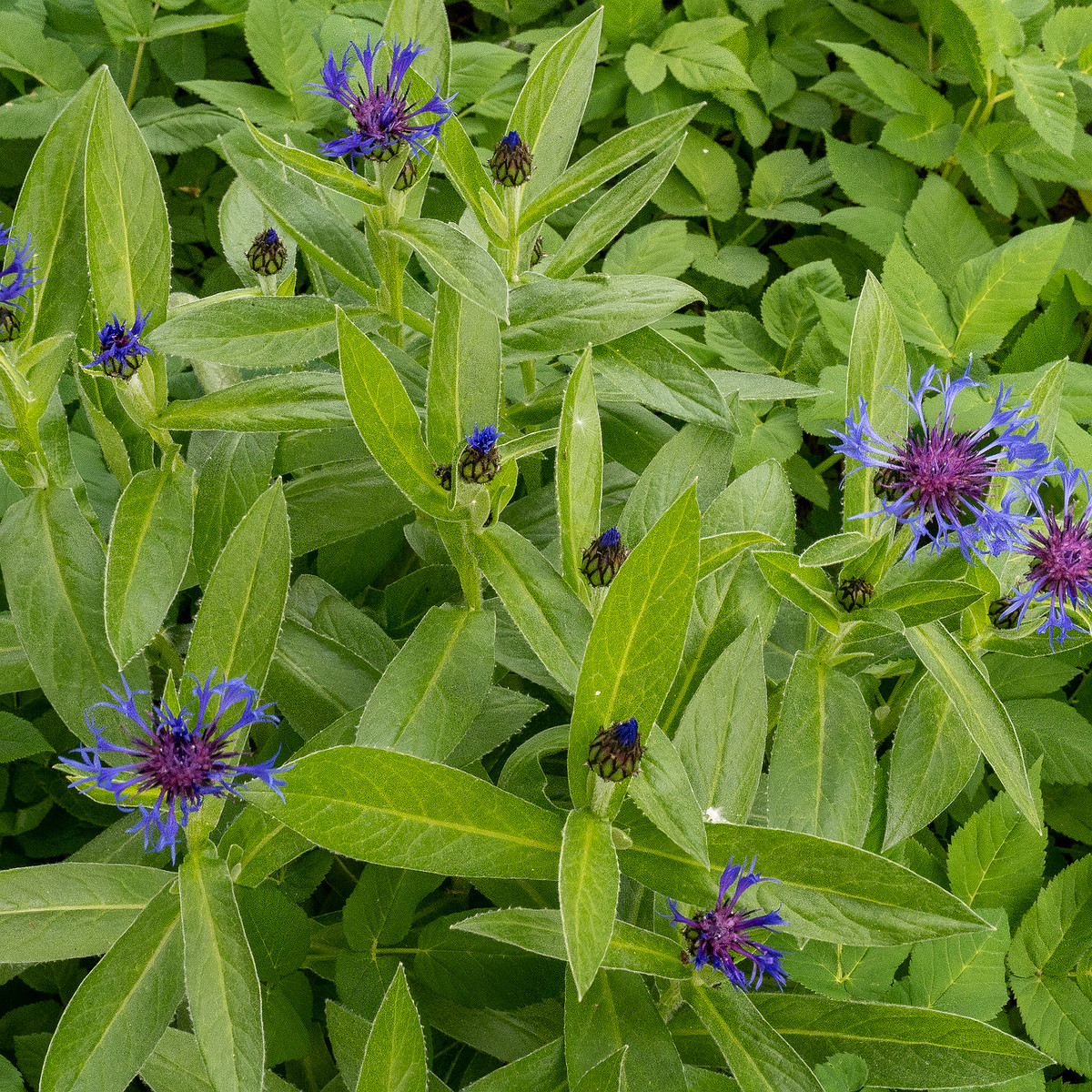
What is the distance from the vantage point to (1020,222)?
1.91 metres

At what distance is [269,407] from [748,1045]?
0.68 metres

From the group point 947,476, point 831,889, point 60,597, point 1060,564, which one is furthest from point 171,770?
point 1060,564

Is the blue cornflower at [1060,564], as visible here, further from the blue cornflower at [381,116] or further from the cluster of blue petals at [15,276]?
the cluster of blue petals at [15,276]

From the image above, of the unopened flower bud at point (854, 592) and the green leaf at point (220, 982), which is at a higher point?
the unopened flower bud at point (854, 592)

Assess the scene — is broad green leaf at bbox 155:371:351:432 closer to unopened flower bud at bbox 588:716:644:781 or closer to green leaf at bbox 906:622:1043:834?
unopened flower bud at bbox 588:716:644:781

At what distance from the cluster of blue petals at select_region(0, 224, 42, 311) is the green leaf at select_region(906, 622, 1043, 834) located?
83 centimetres

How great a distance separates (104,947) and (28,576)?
12.8 inches

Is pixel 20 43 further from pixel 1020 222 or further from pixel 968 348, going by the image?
pixel 1020 222

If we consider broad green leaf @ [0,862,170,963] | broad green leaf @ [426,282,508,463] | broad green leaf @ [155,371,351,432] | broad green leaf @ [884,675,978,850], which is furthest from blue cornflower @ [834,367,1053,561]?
broad green leaf @ [0,862,170,963]

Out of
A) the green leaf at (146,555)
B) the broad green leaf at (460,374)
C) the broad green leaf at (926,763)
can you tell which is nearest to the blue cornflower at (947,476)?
the broad green leaf at (926,763)

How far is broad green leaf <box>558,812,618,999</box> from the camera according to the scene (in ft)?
2.39

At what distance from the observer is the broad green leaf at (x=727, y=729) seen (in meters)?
0.99

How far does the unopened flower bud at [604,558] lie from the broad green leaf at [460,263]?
197mm

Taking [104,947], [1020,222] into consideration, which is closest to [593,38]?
[104,947]
